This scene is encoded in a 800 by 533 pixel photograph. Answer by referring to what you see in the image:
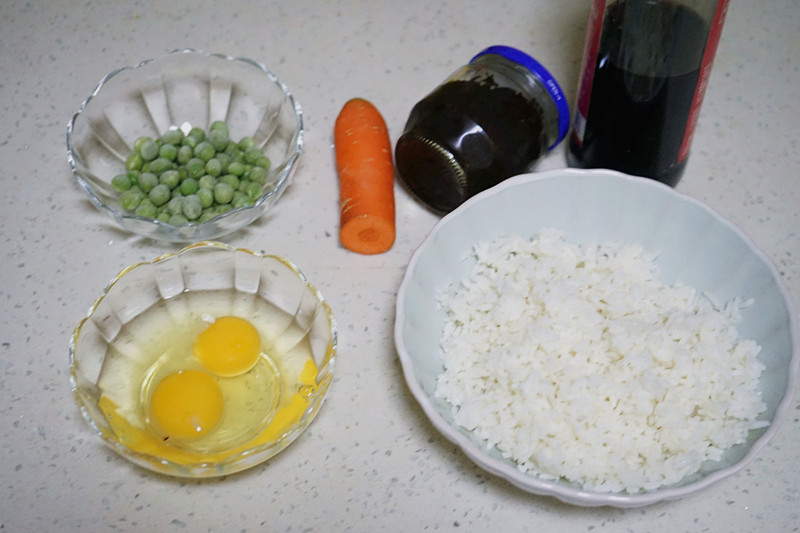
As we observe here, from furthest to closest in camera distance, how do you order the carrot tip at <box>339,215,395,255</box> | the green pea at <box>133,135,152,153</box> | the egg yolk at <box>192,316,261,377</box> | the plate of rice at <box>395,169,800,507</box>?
the green pea at <box>133,135,152,153</box>, the carrot tip at <box>339,215,395,255</box>, the egg yolk at <box>192,316,261,377</box>, the plate of rice at <box>395,169,800,507</box>

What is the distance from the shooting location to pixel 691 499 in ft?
3.00

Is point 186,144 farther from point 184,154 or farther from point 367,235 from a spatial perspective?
point 367,235

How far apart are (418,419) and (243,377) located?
23 centimetres

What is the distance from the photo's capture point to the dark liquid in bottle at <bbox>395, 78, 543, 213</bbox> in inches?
40.7

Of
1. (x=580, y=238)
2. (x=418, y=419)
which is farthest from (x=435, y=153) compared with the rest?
(x=418, y=419)

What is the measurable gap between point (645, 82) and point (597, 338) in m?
0.32

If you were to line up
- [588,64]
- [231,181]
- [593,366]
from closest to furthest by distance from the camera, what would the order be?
1. [593,366]
2. [588,64]
3. [231,181]

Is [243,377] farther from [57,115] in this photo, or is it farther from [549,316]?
[57,115]

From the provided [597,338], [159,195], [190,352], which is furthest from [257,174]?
[597,338]

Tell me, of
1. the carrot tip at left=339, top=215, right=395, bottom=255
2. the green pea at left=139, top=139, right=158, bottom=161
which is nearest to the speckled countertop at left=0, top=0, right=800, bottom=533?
the carrot tip at left=339, top=215, right=395, bottom=255

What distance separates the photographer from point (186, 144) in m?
1.17

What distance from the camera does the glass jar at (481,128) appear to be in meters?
1.04

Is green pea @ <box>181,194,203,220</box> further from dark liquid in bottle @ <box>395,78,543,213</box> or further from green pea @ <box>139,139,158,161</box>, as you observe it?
dark liquid in bottle @ <box>395,78,543,213</box>

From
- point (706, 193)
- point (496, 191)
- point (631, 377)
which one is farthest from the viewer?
point (706, 193)
